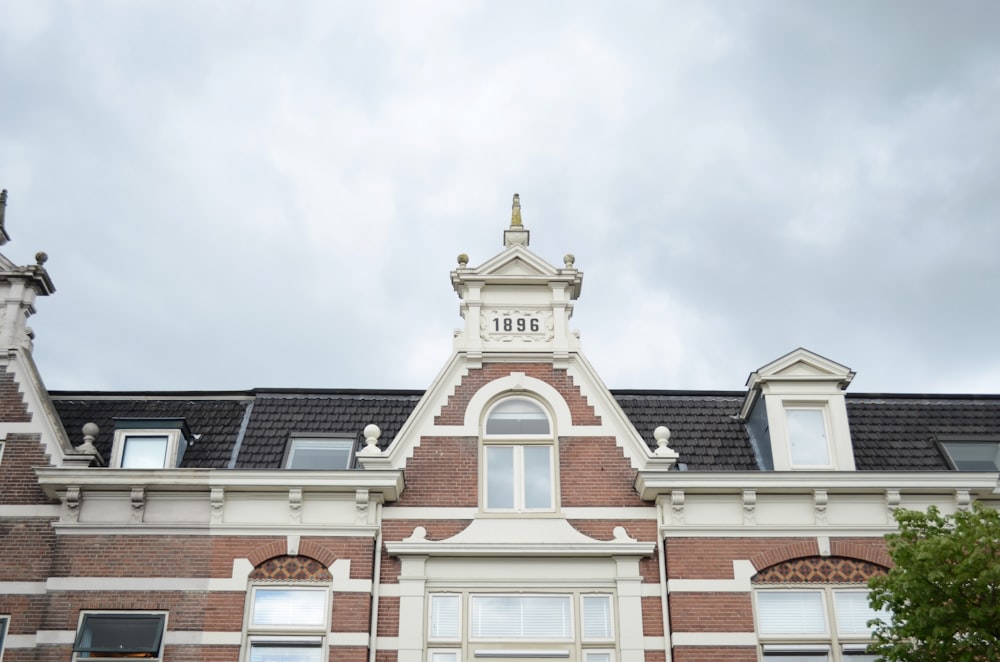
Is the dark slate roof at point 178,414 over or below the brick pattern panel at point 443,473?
over

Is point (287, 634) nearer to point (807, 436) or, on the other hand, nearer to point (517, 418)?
point (517, 418)

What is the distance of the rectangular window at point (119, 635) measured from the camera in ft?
56.1

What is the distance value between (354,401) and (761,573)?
321 inches

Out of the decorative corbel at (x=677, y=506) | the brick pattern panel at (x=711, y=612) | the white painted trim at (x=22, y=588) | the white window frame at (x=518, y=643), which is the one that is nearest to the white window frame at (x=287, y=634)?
the white window frame at (x=518, y=643)

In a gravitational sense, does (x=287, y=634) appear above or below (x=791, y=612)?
below

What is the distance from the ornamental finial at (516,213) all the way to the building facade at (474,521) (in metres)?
1.71

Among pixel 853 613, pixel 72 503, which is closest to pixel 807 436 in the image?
pixel 853 613

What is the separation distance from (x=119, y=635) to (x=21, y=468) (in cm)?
360

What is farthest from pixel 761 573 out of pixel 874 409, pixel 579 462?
pixel 874 409

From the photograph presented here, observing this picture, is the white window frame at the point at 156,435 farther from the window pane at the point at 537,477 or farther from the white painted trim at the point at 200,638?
the window pane at the point at 537,477

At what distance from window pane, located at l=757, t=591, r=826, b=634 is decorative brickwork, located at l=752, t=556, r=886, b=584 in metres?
0.21

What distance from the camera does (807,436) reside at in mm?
19500

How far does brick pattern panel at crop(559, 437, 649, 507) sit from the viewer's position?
60.7 ft

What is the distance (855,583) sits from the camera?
1777cm
